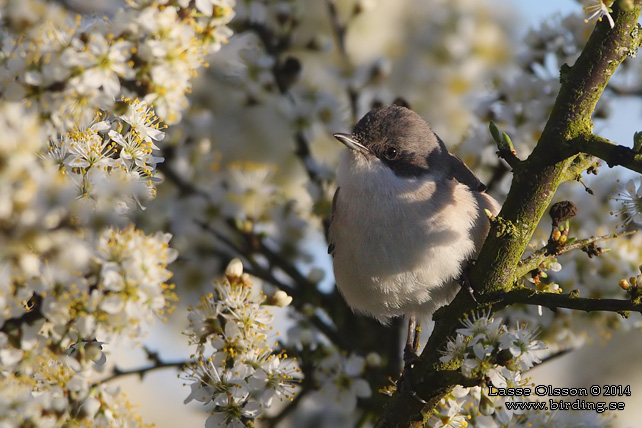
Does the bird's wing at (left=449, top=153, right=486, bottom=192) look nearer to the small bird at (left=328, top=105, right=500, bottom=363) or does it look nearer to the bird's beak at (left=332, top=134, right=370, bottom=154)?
the small bird at (left=328, top=105, right=500, bottom=363)

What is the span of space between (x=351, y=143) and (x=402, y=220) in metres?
0.57

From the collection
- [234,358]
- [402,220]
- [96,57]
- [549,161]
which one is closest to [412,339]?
[402,220]

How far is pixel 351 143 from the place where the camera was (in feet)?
11.9

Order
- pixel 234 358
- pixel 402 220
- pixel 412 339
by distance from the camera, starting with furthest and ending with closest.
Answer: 1. pixel 412 339
2. pixel 402 220
3. pixel 234 358

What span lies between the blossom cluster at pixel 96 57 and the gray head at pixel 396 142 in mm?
1091

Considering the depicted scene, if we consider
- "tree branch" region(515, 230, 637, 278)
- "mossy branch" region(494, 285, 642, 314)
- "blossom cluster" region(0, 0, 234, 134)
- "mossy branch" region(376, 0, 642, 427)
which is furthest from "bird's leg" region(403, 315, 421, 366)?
"blossom cluster" region(0, 0, 234, 134)

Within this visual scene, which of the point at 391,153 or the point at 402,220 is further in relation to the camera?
the point at 391,153

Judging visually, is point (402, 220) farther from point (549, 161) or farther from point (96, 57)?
point (96, 57)

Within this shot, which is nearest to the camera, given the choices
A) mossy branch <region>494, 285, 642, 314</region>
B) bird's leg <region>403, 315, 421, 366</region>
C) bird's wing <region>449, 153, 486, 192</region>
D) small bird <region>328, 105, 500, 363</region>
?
mossy branch <region>494, 285, 642, 314</region>

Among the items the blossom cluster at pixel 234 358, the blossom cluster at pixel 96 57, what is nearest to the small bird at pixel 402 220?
the blossom cluster at pixel 234 358

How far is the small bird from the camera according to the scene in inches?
125

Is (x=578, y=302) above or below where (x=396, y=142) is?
above

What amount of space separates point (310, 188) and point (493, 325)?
2091 mm

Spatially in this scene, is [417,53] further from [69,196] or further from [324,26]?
[69,196]
